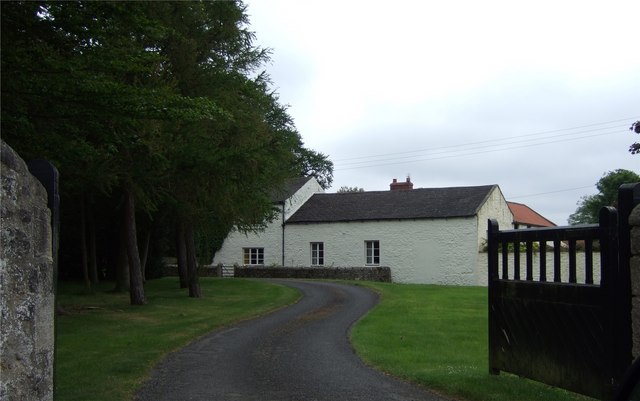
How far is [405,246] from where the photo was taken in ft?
132

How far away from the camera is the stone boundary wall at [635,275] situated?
621cm

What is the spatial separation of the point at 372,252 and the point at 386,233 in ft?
5.23

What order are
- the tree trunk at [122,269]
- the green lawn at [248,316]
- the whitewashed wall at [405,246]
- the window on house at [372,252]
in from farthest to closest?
the window on house at [372,252] < the whitewashed wall at [405,246] < the tree trunk at [122,269] < the green lawn at [248,316]

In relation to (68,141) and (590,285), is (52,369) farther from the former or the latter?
(68,141)

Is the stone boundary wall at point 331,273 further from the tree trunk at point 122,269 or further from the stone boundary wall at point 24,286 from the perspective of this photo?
the stone boundary wall at point 24,286

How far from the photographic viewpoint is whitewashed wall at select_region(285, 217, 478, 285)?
125 ft

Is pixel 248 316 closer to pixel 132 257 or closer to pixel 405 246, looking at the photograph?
pixel 132 257

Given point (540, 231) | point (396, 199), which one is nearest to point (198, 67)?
point (540, 231)

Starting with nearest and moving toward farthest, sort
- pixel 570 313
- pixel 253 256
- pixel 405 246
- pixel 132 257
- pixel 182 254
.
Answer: pixel 570 313 < pixel 132 257 < pixel 182 254 < pixel 405 246 < pixel 253 256

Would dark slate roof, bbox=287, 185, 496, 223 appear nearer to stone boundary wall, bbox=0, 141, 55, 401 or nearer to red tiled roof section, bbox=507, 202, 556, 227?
red tiled roof section, bbox=507, 202, 556, 227

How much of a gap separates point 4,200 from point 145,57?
993 cm

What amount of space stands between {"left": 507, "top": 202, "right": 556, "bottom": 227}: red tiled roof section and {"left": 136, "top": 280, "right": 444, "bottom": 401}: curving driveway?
3874 centimetres

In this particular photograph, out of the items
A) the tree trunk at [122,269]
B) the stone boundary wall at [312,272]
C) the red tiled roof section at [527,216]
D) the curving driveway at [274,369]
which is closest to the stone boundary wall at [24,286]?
the curving driveway at [274,369]

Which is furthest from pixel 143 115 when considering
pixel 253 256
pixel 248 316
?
pixel 253 256
